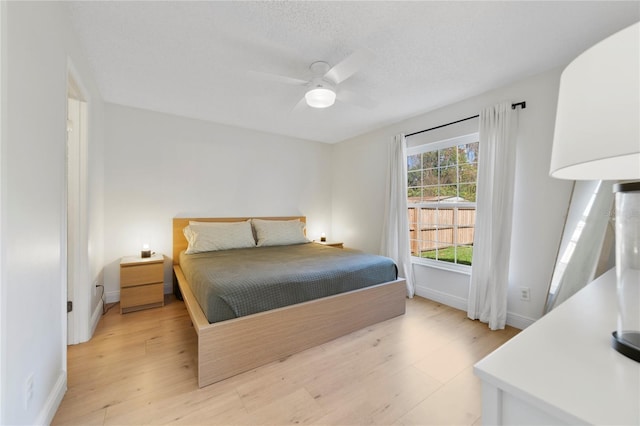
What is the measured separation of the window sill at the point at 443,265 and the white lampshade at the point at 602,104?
2.75m

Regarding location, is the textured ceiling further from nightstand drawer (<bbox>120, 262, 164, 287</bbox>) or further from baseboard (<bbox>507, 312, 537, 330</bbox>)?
baseboard (<bbox>507, 312, 537, 330</bbox>)

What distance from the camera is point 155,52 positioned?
6.59 feet

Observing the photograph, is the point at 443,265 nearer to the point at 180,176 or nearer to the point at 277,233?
the point at 277,233

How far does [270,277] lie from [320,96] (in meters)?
1.48

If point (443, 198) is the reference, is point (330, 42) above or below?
above

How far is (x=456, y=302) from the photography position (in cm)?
292

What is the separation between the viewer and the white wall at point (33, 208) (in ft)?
3.24

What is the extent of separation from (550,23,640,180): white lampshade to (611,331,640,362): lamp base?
1.59 ft

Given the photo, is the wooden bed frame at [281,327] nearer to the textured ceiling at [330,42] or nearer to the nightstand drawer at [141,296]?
the nightstand drawer at [141,296]

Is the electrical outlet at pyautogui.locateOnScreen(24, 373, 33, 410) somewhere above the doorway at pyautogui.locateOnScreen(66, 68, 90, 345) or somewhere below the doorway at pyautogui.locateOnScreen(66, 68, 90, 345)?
below

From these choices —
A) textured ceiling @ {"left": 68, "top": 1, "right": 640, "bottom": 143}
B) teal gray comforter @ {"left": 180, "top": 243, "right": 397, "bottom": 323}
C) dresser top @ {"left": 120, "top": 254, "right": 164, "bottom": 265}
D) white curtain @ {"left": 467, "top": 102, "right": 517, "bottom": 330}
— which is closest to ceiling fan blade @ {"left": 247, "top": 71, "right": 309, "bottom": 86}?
textured ceiling @ {"left": 68, "top": 1, "right": 640, "bottom": 143}

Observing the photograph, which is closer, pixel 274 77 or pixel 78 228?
pixel 274 77

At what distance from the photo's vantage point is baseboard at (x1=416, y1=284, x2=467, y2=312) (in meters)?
2.87

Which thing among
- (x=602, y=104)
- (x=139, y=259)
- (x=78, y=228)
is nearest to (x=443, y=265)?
(x=602, y=104)
